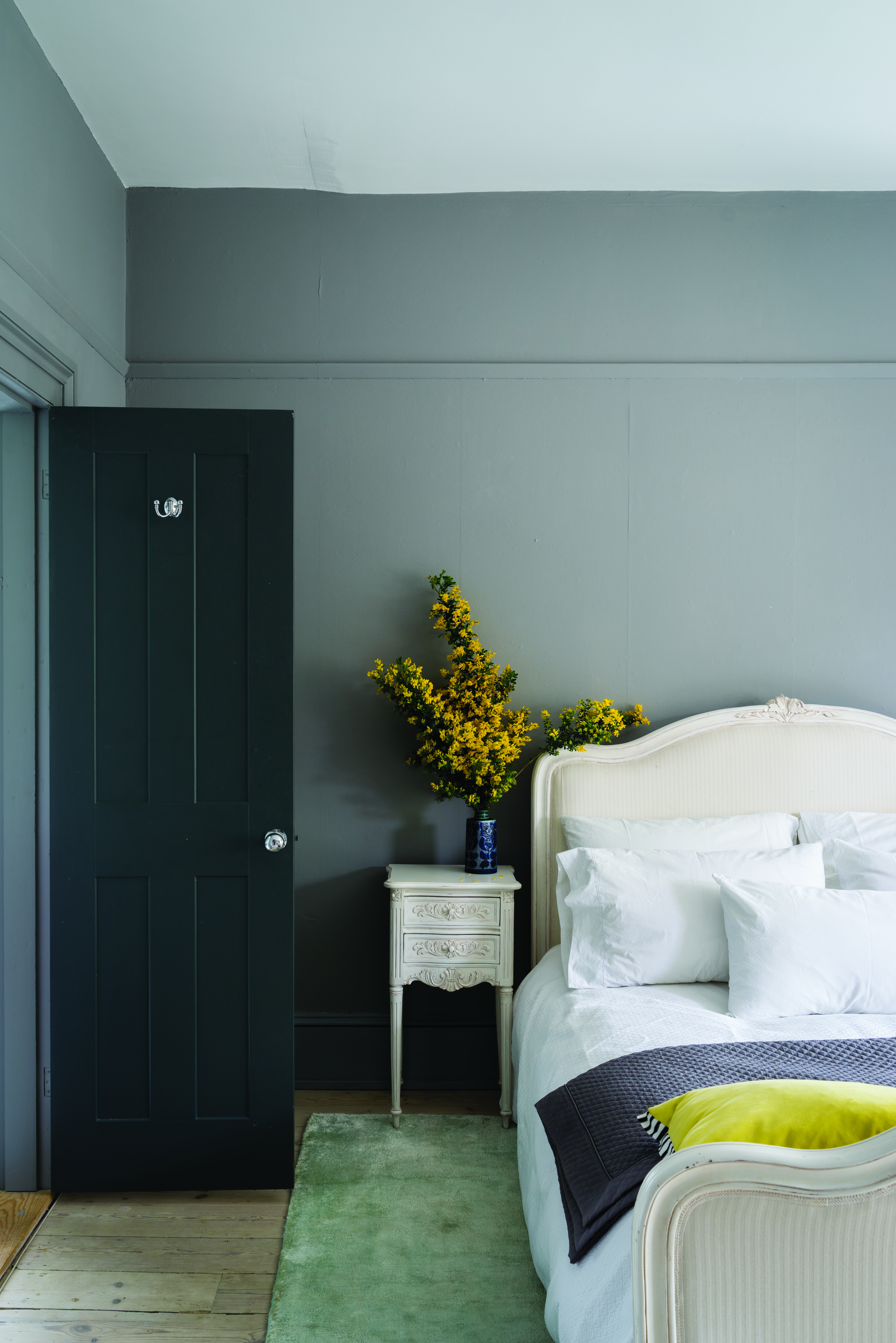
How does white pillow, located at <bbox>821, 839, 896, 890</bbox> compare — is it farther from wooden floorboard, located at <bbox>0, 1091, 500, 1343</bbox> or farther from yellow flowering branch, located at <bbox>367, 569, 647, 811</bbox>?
wooden floorboard, located at <bbox>0, 1091, 500, 1343</bbox>

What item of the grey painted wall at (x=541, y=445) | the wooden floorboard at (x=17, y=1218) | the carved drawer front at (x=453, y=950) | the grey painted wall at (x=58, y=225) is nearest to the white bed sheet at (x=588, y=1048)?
the carved drawer front at (x=453, y=950)

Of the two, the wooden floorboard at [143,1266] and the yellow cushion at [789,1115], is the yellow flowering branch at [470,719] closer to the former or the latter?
the wooden floorboard at [143,1266]

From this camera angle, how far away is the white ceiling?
2219 millimetres

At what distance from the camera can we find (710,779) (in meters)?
2.85

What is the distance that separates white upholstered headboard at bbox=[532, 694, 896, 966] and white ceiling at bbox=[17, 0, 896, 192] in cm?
195

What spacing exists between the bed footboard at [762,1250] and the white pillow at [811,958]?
3.24 ft

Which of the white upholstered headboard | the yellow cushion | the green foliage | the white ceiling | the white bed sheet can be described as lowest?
the white bed sheet

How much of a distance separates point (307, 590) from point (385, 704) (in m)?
0.50

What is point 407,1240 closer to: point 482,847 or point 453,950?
point 453,950

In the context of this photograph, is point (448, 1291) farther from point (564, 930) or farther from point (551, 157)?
point (551, 157)

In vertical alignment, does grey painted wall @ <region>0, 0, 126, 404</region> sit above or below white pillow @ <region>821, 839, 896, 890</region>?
above

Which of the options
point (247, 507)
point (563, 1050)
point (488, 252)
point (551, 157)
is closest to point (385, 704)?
point (247, 507)

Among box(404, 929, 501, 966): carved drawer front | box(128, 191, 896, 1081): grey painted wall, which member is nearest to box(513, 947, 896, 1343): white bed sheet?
box(404, 929, 501, 966): carved drawer front

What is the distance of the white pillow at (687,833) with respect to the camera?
2.68 metres
